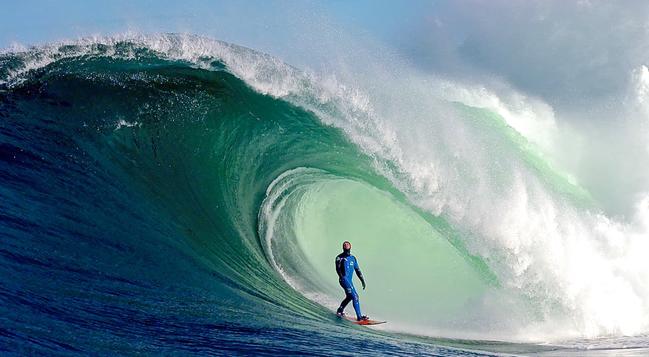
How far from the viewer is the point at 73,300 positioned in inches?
198

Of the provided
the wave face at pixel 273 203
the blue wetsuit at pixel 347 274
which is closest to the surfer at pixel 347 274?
the blue wetsuit at pixel 347 274

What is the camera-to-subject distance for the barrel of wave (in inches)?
354

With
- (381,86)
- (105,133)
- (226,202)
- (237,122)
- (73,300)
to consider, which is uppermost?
(381,86)

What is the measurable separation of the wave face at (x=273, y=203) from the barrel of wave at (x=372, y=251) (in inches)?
1.3

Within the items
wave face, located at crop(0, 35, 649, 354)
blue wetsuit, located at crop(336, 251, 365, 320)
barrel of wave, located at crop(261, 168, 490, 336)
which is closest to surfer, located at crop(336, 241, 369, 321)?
blue wetsuit, located at crop(336, 251, 365, 320)

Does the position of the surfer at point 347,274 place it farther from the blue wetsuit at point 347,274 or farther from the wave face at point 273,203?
the wave face at point 273,203

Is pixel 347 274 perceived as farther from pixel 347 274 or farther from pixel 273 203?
pixel 273 203

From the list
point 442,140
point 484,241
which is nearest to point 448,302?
point 484,241

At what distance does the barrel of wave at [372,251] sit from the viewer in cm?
898

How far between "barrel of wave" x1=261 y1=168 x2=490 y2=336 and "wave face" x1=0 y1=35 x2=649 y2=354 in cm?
3

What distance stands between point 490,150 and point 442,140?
3.11 ft

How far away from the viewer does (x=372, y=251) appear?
10625mm

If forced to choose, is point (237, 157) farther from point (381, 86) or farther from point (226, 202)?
point (381, 86)

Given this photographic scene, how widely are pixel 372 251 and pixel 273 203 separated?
2.12 metres
